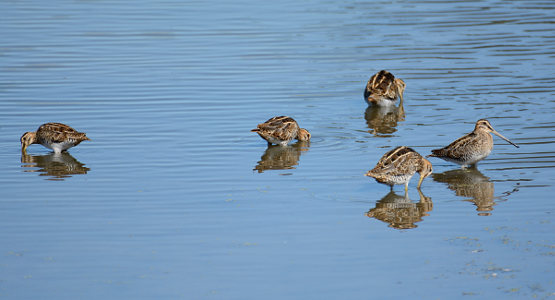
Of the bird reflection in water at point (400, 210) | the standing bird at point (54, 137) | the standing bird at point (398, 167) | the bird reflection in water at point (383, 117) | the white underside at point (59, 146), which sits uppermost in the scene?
the bird reflection in water at point (383, 117)

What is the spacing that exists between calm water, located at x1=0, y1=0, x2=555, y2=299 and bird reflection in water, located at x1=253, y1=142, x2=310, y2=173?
56mm

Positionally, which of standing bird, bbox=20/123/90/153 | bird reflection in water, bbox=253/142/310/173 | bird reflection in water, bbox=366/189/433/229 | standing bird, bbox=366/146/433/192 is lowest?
bird reflection in water, bbox=366/189/433/229

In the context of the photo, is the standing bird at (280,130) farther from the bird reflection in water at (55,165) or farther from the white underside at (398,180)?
the white underside at (398,180)

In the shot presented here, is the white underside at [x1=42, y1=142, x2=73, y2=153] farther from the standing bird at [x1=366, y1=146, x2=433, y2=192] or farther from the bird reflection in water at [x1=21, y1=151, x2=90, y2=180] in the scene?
the standing bird at [x1=366, y1=146, x2=433, y2=192]

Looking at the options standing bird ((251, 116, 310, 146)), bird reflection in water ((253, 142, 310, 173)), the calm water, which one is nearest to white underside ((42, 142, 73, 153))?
the calm water

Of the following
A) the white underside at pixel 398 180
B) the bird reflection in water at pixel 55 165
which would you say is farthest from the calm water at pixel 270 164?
the white underside at pixel 398 180

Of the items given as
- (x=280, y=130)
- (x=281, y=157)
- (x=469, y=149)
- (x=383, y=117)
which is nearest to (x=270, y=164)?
(x=281, y=157)

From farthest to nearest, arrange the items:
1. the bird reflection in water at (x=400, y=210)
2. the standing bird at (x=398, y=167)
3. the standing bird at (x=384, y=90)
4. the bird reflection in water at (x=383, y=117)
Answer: the standing bird at (x=384, y=90) < the bird reflection in water at (x=383, y=117) < the standing bird at (x=398, y=167) < the bird reflection in water at (x=400, y=210)

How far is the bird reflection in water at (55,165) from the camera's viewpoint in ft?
41.7

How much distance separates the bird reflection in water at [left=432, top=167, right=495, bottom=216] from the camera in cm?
1069

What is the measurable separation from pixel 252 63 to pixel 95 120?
19.1 ft

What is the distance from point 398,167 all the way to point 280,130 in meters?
3.32

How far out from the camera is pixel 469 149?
482 inches

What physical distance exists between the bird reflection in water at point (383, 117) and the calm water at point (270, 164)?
0.08m
